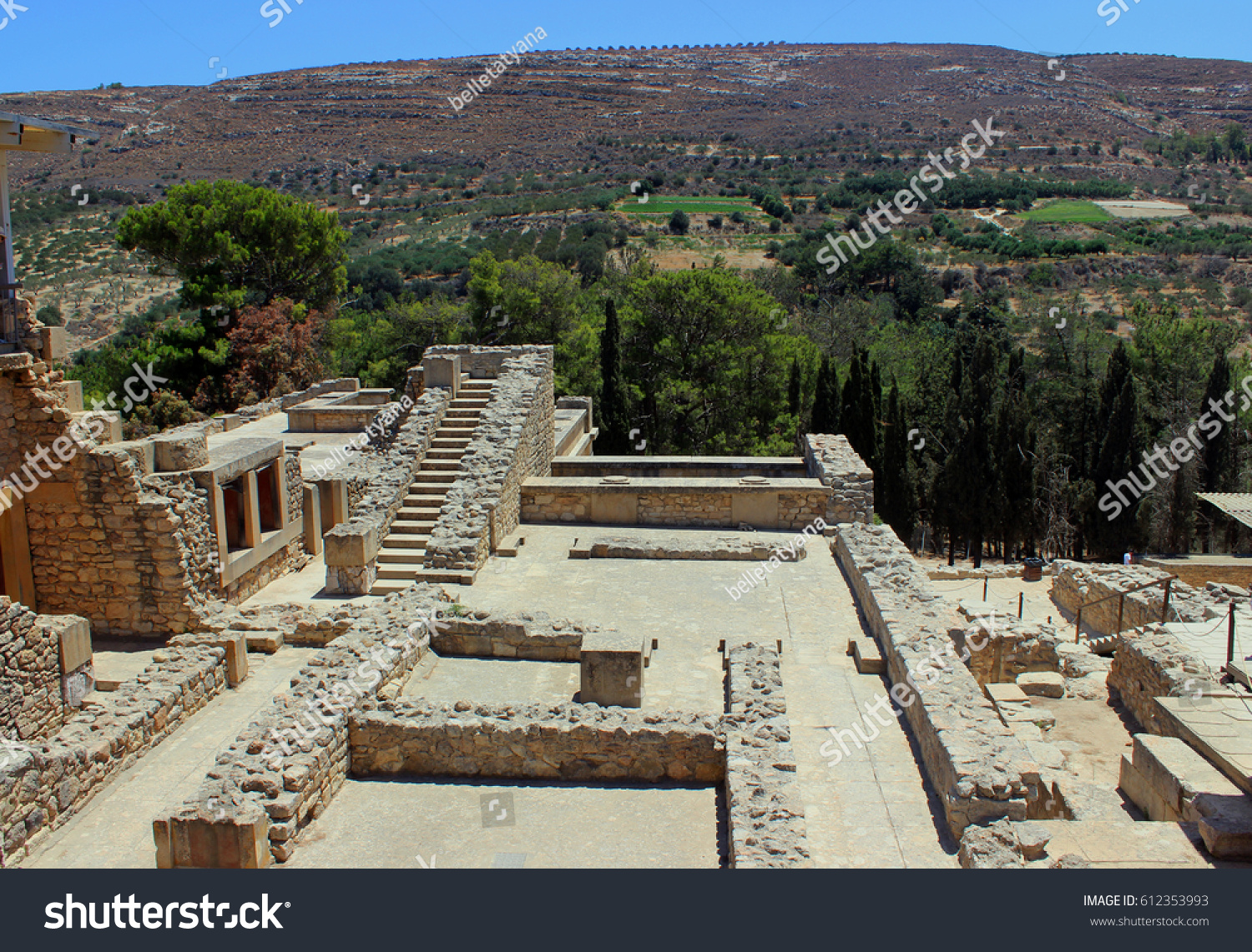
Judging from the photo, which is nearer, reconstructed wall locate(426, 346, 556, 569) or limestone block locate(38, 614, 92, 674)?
limestone block locate(38, 614, 92, 674)

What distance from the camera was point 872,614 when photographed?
35.8 feet

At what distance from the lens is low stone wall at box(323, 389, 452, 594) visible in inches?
485

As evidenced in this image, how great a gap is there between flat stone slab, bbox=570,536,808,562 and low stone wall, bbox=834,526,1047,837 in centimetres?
145

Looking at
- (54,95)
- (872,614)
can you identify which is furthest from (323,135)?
(872,614)

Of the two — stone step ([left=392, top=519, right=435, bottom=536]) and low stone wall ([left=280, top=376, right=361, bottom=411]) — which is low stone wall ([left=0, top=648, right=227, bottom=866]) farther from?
low stone wall ([left=280, top=376, right=361, bottom=411])

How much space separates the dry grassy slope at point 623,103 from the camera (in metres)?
82.2

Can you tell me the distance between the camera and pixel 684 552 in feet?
44.9

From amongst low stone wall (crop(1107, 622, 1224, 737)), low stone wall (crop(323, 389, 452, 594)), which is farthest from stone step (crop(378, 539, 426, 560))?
low stone wall (crop(1107, 622, 1224, 737))

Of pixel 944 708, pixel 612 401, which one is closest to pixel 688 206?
pixel 612 401

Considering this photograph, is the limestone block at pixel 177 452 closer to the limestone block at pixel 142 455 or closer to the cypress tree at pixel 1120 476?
the limestone block at pixel 142 455

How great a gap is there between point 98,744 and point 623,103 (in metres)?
104

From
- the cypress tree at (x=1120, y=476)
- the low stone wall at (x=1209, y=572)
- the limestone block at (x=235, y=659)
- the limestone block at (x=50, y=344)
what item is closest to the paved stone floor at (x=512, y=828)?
the limestone block at (x=235, y=659)

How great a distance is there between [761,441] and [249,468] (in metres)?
20.5
